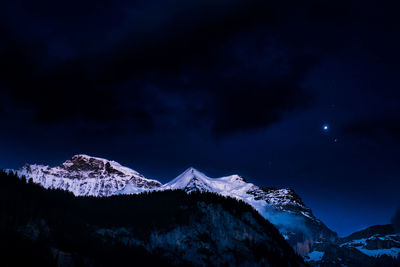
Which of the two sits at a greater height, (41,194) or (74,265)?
(41,194)

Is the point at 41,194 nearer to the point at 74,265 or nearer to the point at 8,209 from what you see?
the point at 8,209

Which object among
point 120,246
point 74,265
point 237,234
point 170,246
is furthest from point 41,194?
point 237,234

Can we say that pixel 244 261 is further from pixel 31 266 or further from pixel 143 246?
pixel 31 266

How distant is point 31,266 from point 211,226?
102661 millimetres

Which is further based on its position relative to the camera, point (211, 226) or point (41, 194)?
point (211, 226)

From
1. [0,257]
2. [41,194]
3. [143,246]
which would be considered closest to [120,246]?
[143,246]

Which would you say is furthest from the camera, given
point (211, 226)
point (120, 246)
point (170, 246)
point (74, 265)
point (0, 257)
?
point (211, 226)

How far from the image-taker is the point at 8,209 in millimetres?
140750

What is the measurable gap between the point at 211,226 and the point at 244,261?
1021 inches

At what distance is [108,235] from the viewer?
578ft

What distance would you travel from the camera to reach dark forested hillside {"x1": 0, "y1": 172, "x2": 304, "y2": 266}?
130m

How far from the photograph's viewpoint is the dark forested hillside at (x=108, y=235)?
130 m

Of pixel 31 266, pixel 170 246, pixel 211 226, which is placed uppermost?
pixel 211 226

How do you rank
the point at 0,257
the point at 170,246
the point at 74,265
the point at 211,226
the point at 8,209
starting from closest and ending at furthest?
the point at 0,257, the point at 74,265, the point at 8,209, the point at 170,246, the point at 211,226
